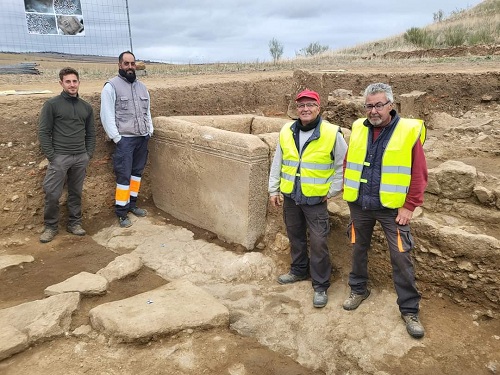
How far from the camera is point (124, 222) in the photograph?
18.7ft

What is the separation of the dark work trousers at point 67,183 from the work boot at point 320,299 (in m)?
3.06

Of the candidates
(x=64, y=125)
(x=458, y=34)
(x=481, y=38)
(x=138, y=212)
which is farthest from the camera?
(x=458, y=34)

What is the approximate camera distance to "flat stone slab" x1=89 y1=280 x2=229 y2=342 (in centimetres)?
341

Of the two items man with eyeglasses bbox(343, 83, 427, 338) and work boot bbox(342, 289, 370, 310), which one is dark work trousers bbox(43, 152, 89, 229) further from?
work boot bbox(342, 289, 370, 310)

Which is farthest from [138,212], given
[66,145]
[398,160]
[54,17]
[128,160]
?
[54,17]

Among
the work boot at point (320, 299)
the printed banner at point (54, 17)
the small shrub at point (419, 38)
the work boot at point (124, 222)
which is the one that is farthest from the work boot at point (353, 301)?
the small shrub at point (419, 38)

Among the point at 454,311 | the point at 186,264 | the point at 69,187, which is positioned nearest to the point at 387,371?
the point at 454,311

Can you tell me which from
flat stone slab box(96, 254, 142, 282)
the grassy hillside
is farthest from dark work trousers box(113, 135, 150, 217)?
the grassy hillside

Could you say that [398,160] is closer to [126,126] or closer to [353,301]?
[353,301]

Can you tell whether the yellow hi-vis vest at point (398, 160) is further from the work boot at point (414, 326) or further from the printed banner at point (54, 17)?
the printed banner at point (54, 17)

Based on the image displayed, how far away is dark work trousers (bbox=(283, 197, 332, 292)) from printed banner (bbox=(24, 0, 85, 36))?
6994 millimetres

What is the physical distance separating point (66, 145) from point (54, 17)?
489 cm

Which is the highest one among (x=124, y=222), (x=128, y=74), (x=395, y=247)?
(x=128, y=74)

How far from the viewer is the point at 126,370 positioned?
311 centimetres
